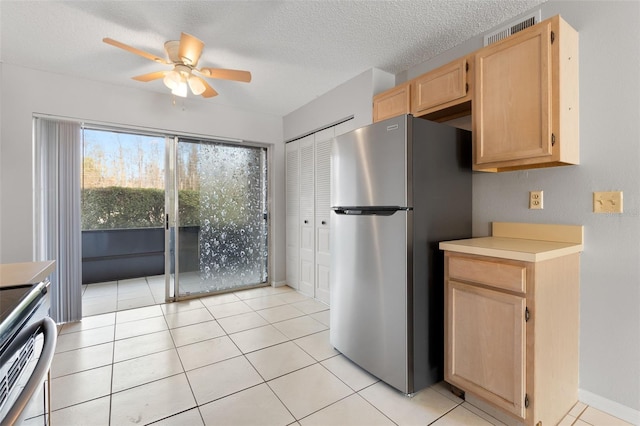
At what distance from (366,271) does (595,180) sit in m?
1.42

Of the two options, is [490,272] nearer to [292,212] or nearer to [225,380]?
[225,380]

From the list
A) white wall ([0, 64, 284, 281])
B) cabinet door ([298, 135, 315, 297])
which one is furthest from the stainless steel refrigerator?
white wall ([0, 64, 284, 281])

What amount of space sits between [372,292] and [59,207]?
10.4ft

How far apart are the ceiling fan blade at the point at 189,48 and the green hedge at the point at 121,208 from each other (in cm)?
366

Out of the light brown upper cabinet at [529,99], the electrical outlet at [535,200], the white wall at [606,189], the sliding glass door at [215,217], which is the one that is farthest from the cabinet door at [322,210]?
the white wall at [606,189]

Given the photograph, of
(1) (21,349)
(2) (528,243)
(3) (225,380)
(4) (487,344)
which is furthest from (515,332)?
(1) (21,349)

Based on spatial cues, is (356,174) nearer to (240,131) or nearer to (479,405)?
(479,405)

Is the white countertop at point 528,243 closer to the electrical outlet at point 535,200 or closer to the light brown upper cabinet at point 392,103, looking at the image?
the electrical outlet at point 535,200

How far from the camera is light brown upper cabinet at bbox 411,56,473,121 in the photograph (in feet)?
6.65

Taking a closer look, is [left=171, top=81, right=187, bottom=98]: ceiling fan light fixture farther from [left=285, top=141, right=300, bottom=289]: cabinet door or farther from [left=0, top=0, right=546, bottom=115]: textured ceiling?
[left=285, top=141, right=300, bottom=289]: cabinet door

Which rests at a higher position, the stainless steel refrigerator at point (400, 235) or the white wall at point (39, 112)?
the white wall at point (39, 112)

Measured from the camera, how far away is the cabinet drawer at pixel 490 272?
1454 mm

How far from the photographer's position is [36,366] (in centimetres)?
60

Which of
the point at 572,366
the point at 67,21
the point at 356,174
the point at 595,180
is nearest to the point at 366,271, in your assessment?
the point at 356,174
